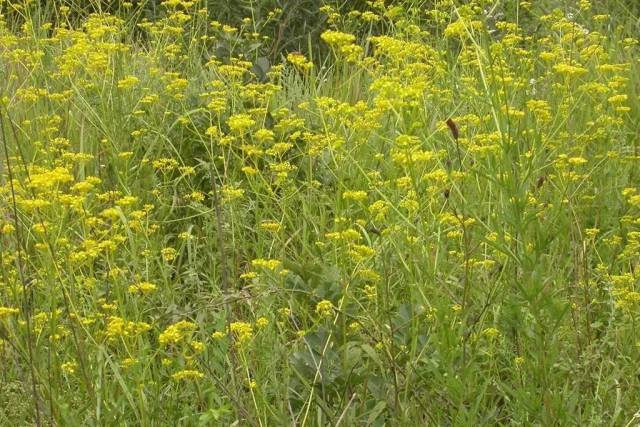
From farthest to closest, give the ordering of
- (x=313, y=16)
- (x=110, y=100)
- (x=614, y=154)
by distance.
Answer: (x=313, y=16) < (x=110, y=100) < (x=614, y=154)

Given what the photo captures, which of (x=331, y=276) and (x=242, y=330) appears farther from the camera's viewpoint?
(x=331, y=276)

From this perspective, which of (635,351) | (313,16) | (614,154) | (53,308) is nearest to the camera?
(53,308)

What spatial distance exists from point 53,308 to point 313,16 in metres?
3.78

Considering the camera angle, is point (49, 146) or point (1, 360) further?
point (49, 146)

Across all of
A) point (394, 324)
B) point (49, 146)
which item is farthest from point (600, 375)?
point (49, 146)

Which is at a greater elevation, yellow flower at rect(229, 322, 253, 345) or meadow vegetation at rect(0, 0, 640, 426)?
yellow flower at rect(229, 322, 253, 345)

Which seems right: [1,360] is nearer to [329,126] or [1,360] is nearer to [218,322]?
[218,322]

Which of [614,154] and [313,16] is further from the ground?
[614,154]

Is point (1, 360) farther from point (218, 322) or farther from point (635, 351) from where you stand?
point (635, 351)

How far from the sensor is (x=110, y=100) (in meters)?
4.14

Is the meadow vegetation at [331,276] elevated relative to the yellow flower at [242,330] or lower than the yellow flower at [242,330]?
lower

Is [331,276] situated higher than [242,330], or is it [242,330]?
[242,330]

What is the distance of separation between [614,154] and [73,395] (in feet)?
5.48

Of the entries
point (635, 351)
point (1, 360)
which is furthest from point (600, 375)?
point (1, 360)
